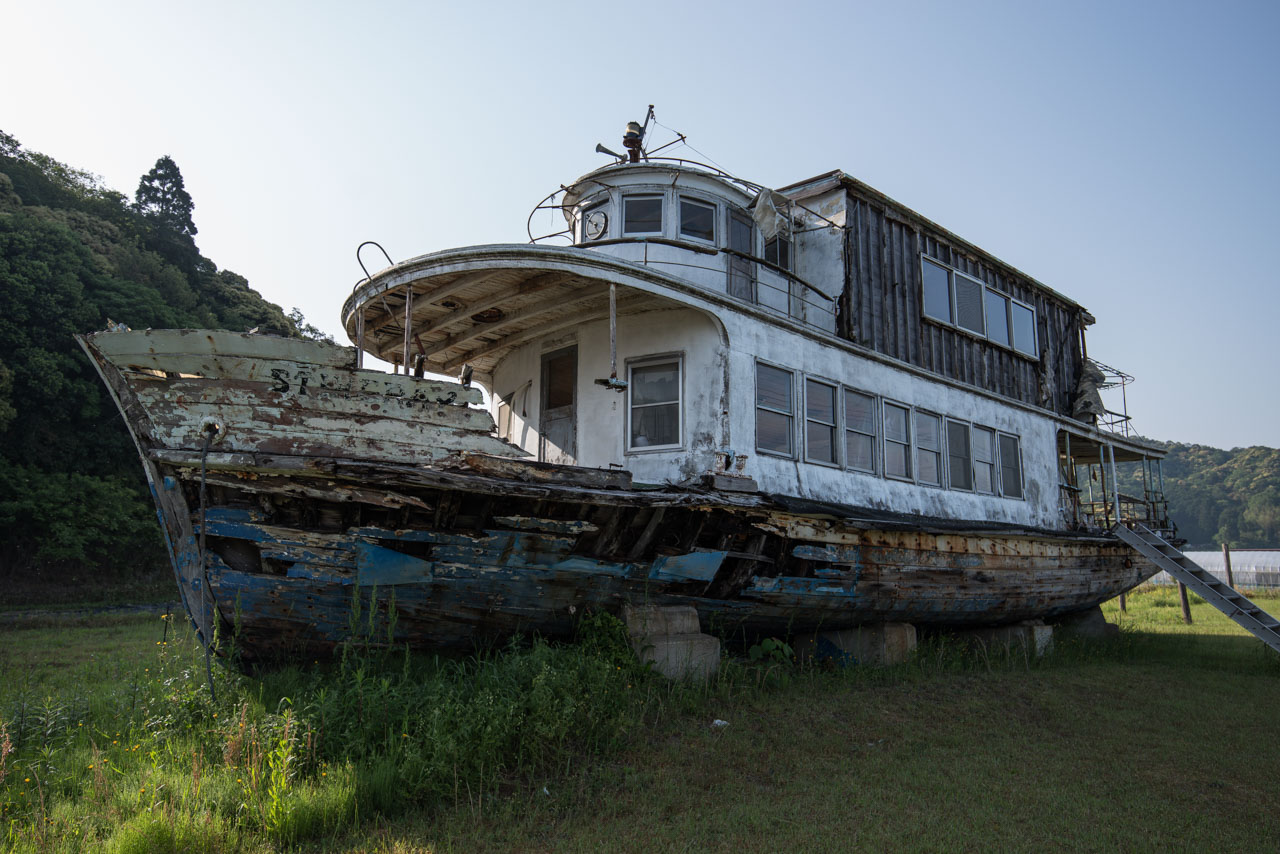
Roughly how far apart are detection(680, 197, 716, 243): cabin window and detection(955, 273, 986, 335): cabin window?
4.42 m

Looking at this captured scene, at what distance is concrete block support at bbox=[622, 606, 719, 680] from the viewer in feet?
23.9

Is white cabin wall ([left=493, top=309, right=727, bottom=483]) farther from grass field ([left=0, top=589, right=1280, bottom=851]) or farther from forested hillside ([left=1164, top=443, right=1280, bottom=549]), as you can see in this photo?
forested hillside ([left=1164, top=443, right=1280, bottom=549])

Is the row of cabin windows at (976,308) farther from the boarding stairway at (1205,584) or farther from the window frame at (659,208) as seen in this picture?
the window frame at (659,208)

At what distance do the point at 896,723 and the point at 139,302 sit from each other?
30.8 m

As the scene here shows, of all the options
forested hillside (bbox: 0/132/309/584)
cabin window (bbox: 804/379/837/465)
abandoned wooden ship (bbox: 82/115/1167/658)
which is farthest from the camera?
forested hillside (bbox: 0/132/309/584)

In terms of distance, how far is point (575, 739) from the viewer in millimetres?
5918

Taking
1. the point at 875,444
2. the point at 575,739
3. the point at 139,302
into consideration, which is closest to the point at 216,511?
the point at 575,739

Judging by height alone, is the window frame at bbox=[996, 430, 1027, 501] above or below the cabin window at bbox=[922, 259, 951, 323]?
below

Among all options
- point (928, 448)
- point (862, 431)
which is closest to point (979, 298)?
point (928, 448)

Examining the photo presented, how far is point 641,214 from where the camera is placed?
1023 cm

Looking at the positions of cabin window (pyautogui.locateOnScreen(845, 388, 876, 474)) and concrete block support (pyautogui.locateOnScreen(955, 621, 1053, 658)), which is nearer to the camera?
cabin window (pyautogui.locateOnScreen(845, 388, 876, 474))

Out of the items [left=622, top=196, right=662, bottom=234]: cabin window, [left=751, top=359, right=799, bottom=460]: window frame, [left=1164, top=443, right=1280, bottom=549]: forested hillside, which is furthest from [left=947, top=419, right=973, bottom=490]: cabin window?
[left=1164, top=443, right=1280, bottom=549]: forested hillside

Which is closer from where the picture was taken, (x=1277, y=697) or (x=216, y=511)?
(x=216, y=511)

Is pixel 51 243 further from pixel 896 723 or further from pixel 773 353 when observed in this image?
pixel 896 723
